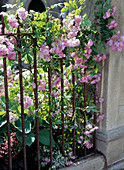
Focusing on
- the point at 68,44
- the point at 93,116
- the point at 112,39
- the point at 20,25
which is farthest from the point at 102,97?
the point at 20,25

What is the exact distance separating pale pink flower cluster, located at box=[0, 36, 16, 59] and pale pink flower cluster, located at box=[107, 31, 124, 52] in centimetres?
106

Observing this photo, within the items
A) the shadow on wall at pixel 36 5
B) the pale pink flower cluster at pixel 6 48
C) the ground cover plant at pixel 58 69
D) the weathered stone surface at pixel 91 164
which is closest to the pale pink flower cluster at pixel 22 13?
the ground cover plant at pixel 58 69

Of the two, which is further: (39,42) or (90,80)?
(90,80)

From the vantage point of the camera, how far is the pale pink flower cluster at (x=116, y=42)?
2211 mm

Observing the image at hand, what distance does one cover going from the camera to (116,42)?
2.22 meters

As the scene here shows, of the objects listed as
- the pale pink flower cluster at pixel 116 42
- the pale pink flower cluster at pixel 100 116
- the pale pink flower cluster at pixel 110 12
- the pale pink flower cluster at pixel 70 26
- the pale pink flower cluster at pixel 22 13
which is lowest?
the pale pink flower cluster at pixel 100 116

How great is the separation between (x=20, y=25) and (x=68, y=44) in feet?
1.46

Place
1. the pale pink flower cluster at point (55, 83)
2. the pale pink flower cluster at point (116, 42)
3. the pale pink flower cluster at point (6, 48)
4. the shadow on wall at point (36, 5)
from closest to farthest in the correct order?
the pale pink flower cluster at point (6, 48) < the pale pink flower cluster at point (55, 83) < the pale pink flower cluster at point (116, 42) < the shadow on wall at point (36, 5)

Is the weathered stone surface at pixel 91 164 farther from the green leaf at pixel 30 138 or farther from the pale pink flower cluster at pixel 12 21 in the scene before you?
the pale pink flower cluster at pixel 12 21

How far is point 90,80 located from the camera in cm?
229

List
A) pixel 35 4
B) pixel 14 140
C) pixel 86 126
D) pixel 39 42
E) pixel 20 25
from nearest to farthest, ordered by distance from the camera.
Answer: pixel 20 25
pixel 39 42
pixel 14 140
pixel 86 126
pixel 35 4

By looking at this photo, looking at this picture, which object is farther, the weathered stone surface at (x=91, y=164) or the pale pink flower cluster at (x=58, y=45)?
the weathered stone surface at (x=91, y=164)

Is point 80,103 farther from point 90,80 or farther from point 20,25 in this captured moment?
point 20,25

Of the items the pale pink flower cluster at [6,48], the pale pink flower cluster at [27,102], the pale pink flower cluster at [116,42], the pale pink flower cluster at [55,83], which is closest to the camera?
the pale pink flower cluster at [6,48]
